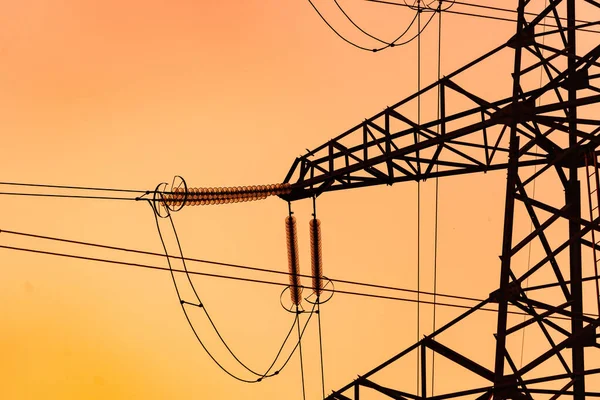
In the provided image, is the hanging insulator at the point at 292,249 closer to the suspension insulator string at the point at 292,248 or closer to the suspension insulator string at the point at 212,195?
the suspension insulator string at the point at 292,248

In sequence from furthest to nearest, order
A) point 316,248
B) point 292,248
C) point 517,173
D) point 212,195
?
point 316,248 < point 292,248 < point 212,195 < point 517,173

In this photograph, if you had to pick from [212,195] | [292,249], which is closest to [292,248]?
[292,249]

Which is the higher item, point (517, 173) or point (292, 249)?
point (517, 173)

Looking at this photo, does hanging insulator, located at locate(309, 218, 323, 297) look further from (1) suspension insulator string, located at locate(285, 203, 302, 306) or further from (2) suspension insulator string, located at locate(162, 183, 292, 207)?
(2) suspension insulator string, located at locate(162, 183, 292, 207)

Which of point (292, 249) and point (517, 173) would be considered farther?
point (292, 249)

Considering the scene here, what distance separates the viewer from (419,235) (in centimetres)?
1532

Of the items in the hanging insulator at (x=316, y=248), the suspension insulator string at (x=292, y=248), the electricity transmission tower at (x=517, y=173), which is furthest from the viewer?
the hanging insulator at (x=316, y=248)

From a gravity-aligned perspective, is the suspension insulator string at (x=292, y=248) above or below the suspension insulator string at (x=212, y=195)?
below

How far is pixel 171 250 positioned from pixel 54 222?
2572 millimetres

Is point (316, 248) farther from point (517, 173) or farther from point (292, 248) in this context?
point (517, 173)

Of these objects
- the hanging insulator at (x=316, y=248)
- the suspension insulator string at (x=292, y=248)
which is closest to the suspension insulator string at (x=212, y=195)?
the suspension insulator string at (x=292, y=248)

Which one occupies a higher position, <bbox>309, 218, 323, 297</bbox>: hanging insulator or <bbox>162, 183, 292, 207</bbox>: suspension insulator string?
<bbox>162, 183, 292, 207</bbox>: suspension insulator string

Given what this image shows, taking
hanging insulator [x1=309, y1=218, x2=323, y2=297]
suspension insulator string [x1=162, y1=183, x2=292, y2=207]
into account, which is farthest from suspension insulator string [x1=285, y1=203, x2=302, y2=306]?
suspension insulator string [x1=162, y1=183, x2=292, y2=207]

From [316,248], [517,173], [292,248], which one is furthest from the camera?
[316,248]
